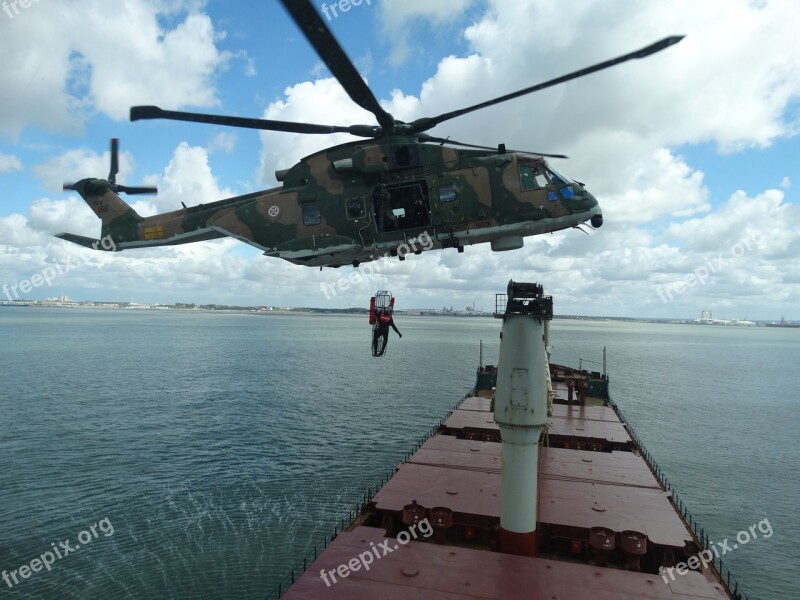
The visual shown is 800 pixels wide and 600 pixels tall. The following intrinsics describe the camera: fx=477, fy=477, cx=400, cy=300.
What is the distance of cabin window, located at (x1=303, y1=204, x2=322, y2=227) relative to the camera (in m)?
15.5

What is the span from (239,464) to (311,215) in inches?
1105

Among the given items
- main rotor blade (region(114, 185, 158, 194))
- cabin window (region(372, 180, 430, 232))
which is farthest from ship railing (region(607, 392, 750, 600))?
main rotor blade (region(114, 185, 158, 194))

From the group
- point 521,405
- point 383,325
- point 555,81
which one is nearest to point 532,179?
point 555,81

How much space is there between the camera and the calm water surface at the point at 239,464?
77.9 feet

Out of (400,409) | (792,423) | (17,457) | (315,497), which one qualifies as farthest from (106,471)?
(792,423)

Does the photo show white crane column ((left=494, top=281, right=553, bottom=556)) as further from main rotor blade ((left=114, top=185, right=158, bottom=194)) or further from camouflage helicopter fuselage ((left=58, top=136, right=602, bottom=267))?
main rotor blade ((left=114, top=185, right=158, bottom=194))

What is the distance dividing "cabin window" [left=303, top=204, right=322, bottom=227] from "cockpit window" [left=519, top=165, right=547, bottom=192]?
21.2ft

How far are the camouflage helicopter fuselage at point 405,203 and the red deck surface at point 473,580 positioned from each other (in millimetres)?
9762

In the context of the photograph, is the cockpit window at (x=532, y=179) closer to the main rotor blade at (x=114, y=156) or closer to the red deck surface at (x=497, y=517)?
the red deck surface at (x=497, y=517)

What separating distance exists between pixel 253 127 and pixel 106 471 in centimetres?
3179

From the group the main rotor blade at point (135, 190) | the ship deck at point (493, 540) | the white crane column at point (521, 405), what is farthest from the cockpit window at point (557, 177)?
the main rotor blade at point (135, 190)

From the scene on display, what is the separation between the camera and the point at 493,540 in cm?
1766

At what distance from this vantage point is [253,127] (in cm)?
1369

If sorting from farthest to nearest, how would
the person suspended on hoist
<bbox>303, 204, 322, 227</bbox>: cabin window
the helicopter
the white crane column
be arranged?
1. the person suspended on hoist
2. <bbox>303, 204, 322, 227</bbox>: cabin window
3. the white crane column
4. the helicopter
